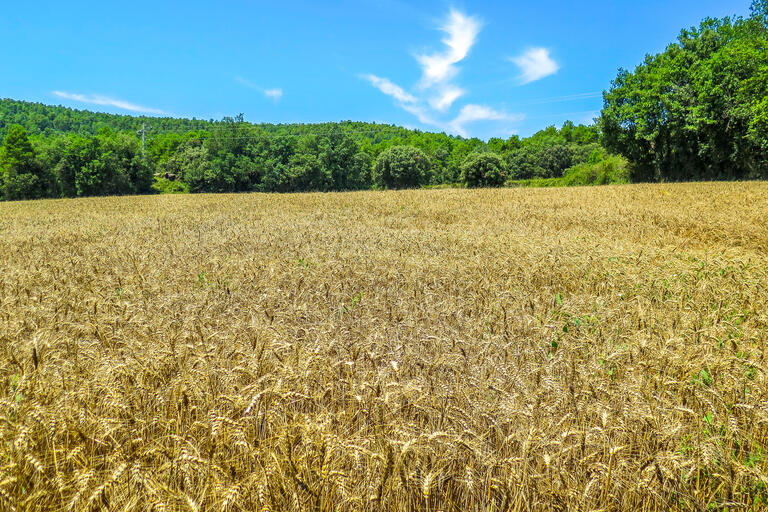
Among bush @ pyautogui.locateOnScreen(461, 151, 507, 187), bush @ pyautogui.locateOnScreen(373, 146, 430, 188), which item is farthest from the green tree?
bush @ pyautogui.locateOnScreen(461, 151, 507, 187)

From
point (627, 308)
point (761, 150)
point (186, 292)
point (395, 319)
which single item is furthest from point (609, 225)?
point (761, 150)

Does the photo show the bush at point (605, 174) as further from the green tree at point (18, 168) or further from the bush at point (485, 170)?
the green tree at point (18, 168)

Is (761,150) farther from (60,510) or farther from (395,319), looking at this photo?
(60,510)

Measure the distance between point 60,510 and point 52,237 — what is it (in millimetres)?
11358

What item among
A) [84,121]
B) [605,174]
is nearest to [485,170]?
[605,174]

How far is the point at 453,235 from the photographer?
9.36 metres

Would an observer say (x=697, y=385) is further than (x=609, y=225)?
No

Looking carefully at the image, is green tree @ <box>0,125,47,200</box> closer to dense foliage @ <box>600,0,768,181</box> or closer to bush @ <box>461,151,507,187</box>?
bush @ <box>461,151,507,187</box>

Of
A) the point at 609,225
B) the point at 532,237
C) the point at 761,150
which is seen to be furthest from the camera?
the point at 761,150

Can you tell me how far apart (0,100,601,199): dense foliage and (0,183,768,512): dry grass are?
48.7 m

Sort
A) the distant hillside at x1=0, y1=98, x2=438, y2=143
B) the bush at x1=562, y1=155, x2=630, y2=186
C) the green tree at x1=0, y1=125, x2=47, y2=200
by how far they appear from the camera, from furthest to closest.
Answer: the distant hillside at x1=0, y1=98, x2=438, y2=143, the green tree at x1=0, y1=125, x2=47, y2=200, the bush at x1=562, y1=155, x2=630, y2=186

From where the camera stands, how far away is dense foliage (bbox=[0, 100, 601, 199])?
2215 inches

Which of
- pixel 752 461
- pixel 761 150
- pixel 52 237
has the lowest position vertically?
pixel 52 237

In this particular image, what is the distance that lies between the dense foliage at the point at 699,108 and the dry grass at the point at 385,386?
37.6 metres
